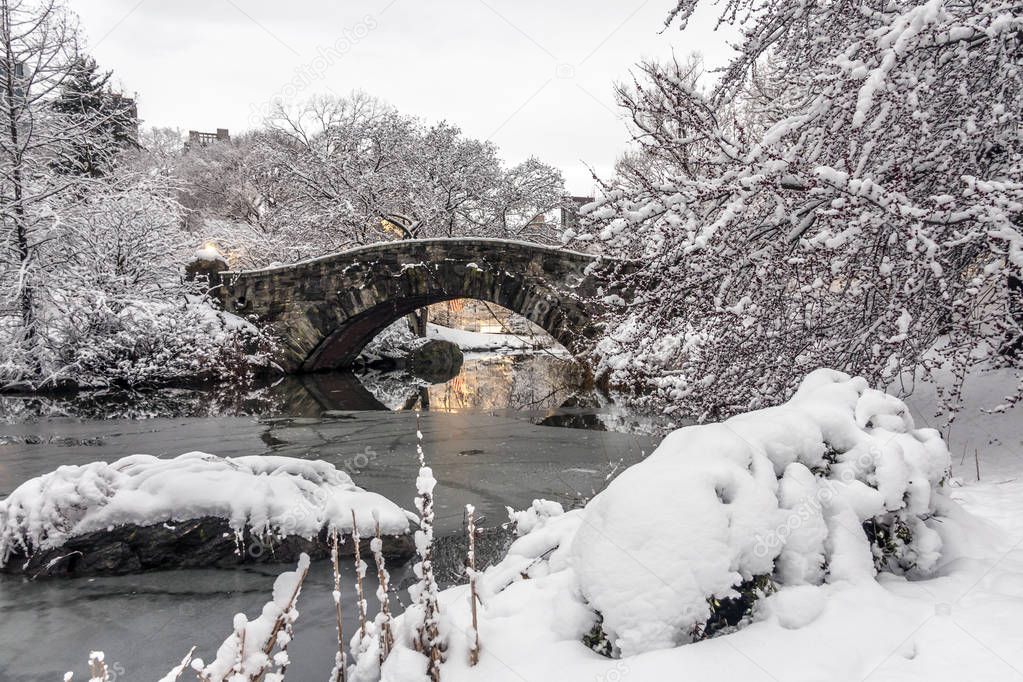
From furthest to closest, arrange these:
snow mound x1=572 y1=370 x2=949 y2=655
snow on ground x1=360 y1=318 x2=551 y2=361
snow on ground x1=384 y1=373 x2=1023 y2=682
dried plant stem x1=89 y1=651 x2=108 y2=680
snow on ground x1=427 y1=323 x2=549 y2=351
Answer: snow on ground x1=427 y1=323 x2=549 y2=351
snow on ground x1=360 y1=318 x2=551 y2=361
snow mound x1=572 y1=370 x2=949 y2=655
snow on ground x1=384 y1=373 x2=1023 y2=682
dried plant stem x1=89 y1=651 x2=108 y2=680

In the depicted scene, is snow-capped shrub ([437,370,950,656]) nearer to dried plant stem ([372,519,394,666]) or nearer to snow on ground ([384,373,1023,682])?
snow on ground ([384,373,1023,682])

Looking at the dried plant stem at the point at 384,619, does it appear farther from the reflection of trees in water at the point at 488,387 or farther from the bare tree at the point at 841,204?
the reflection of trees in water at the point at 488,387

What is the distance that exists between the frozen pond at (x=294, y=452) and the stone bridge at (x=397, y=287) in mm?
1248

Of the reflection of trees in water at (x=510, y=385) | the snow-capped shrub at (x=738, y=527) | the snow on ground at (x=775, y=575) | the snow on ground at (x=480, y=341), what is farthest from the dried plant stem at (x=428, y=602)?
the snow on ground at (x=480, y=341)

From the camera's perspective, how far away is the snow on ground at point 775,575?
183cm

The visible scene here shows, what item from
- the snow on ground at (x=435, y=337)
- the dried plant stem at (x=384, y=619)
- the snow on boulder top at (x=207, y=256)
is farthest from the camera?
the snow on ground at (x=435, y=337)

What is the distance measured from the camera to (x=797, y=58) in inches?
201

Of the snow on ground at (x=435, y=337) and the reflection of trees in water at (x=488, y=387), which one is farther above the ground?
the snow on ground at (x=435, y=337)

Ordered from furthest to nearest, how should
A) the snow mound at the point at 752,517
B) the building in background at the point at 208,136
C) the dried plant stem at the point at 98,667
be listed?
1. the building in background at the point at 208,136
2. the snow mound at the point at 752,517
3. the dried plant stem at the point at 98,667

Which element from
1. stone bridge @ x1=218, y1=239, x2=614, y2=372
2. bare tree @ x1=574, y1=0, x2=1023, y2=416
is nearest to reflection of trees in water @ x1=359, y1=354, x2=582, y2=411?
stone bridge @ x1=218, y1=239, x2=614, y2=372

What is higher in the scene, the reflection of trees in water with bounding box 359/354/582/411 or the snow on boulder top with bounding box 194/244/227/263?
the snow on boulder top with bounding box 194/244/227/263

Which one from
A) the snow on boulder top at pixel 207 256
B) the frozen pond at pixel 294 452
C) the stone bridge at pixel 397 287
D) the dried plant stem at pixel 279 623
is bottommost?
the frozen pond at pixel 294 452

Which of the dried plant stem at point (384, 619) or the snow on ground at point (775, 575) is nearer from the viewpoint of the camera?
the snow on ground at point (775, 575)

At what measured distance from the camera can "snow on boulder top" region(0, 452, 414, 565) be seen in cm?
431
